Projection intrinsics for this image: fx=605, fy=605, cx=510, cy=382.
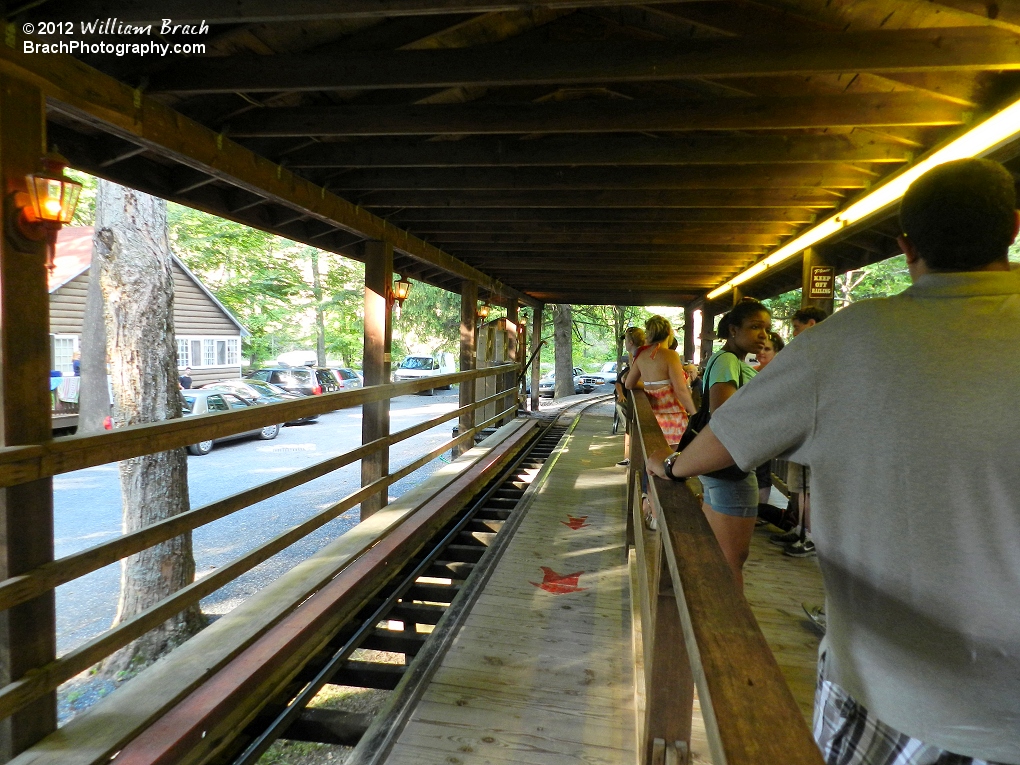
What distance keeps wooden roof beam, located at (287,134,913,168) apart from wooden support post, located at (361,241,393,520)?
188 cm

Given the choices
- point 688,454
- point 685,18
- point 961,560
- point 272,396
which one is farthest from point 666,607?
point 272,396

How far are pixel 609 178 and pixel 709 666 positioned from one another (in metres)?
4.39

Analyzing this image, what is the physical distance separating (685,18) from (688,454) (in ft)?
8.21

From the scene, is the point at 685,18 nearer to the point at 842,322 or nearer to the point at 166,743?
the point at 842,322

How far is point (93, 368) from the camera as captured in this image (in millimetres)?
10289

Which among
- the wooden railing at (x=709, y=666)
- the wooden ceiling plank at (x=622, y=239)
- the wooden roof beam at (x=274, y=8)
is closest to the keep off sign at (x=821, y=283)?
the wooden ceiling plank at (x=622, y=239)

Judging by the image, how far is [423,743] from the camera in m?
2.45

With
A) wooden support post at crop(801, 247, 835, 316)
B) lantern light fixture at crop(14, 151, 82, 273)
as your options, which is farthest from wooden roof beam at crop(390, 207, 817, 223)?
lantern light fixture at crop(14, 151, 82, 273)

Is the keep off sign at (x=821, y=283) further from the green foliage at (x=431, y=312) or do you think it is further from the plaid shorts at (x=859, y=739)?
the green foliage at (x=431, y=312)

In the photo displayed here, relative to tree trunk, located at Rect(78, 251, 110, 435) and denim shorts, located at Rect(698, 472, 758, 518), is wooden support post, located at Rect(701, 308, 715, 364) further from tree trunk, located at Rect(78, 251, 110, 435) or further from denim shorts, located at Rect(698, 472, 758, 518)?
tree trunk, located at Rect(78, 251, 110, 435)

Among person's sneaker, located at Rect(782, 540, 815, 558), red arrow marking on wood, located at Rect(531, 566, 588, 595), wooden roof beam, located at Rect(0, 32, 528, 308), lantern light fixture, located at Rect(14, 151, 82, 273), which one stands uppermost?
wooden roof beam, located at Rect(0, 32, 528, 308)

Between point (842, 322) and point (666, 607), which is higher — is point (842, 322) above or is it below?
above

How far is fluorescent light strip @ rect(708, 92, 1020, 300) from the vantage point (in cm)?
304

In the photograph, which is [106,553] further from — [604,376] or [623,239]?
[604,376]
